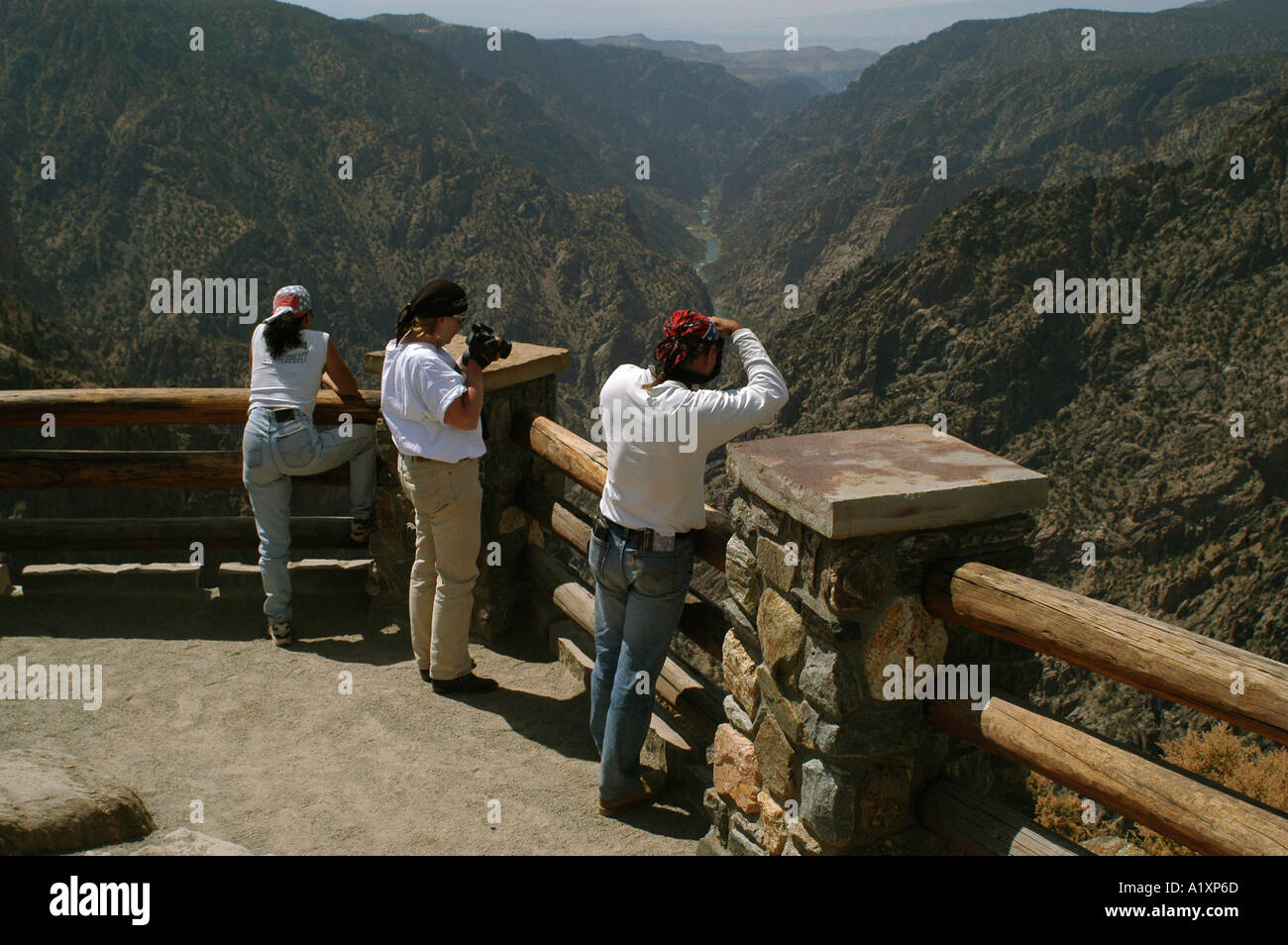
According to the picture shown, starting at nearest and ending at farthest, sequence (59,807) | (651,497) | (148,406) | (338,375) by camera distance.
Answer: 1. (59,807)
2. (651,497)
3. (338,375)
4. (148,406)

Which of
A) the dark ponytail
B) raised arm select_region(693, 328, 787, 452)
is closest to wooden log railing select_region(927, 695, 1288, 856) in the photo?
raised arm select_region(693, 328, 787, 452)

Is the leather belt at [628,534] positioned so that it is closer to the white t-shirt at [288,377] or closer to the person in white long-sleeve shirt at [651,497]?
the person in white long-sleeve shirt at [651,497]

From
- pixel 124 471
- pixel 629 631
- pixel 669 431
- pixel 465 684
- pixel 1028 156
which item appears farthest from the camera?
pixel 1028 156

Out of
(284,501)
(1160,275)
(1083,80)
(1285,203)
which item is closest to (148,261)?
(1160,275)

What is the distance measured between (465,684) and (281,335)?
6.03 feet

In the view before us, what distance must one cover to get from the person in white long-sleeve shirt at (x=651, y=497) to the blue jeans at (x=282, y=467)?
1968 mm

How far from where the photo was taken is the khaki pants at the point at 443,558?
15.3ft

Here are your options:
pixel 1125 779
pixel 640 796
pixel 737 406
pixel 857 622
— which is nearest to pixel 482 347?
pixel 737 406

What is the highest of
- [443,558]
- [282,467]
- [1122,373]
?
[282,467]

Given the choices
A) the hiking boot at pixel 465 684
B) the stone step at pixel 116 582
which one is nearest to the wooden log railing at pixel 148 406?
the stone step at pixel 116 582

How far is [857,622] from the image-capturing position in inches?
120

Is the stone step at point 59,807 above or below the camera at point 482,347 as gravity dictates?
below

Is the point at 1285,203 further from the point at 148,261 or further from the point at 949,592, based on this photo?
the point at 148,261

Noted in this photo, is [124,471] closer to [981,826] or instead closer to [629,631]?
[629,631]
